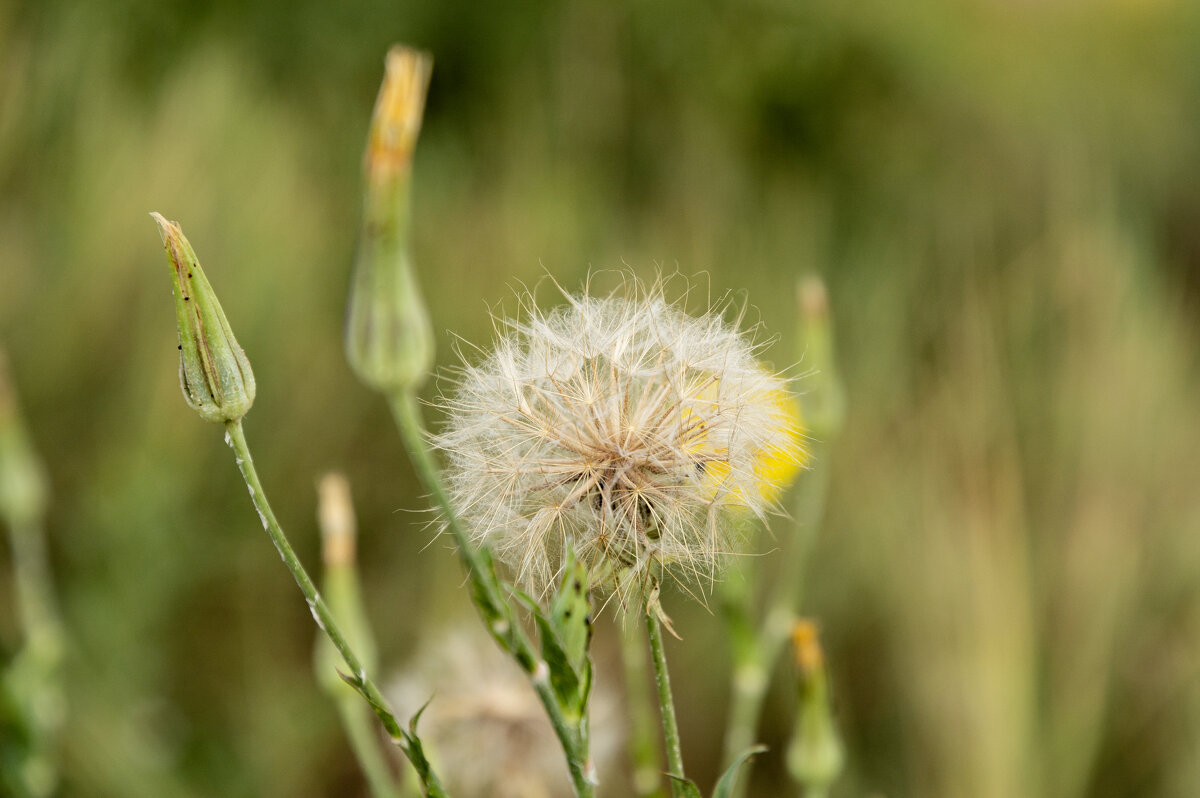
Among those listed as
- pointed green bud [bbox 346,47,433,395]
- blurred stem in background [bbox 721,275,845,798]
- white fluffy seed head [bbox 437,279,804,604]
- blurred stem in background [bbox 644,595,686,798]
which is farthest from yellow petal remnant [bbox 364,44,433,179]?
blurred stem in background [bbox 721,275,845,798]

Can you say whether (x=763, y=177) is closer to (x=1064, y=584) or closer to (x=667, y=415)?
(x=1064, y=584)

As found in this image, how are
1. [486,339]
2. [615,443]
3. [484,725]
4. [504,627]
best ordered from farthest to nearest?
[486,339] → [484,725] → [615,443] → [504,627]

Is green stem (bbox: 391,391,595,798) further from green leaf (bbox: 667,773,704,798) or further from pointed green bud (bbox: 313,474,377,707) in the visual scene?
pointed green bud (bbox: 313,474,377,707)

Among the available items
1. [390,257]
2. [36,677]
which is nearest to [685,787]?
[390,257]

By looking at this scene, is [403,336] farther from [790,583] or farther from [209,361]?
[790,583]

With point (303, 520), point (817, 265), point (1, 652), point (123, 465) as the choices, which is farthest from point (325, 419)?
point (817, 265)

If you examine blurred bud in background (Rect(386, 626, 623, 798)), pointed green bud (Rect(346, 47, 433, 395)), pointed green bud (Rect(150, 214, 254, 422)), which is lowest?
blurred bud in background (Rect(386, 626, 623, 798))
